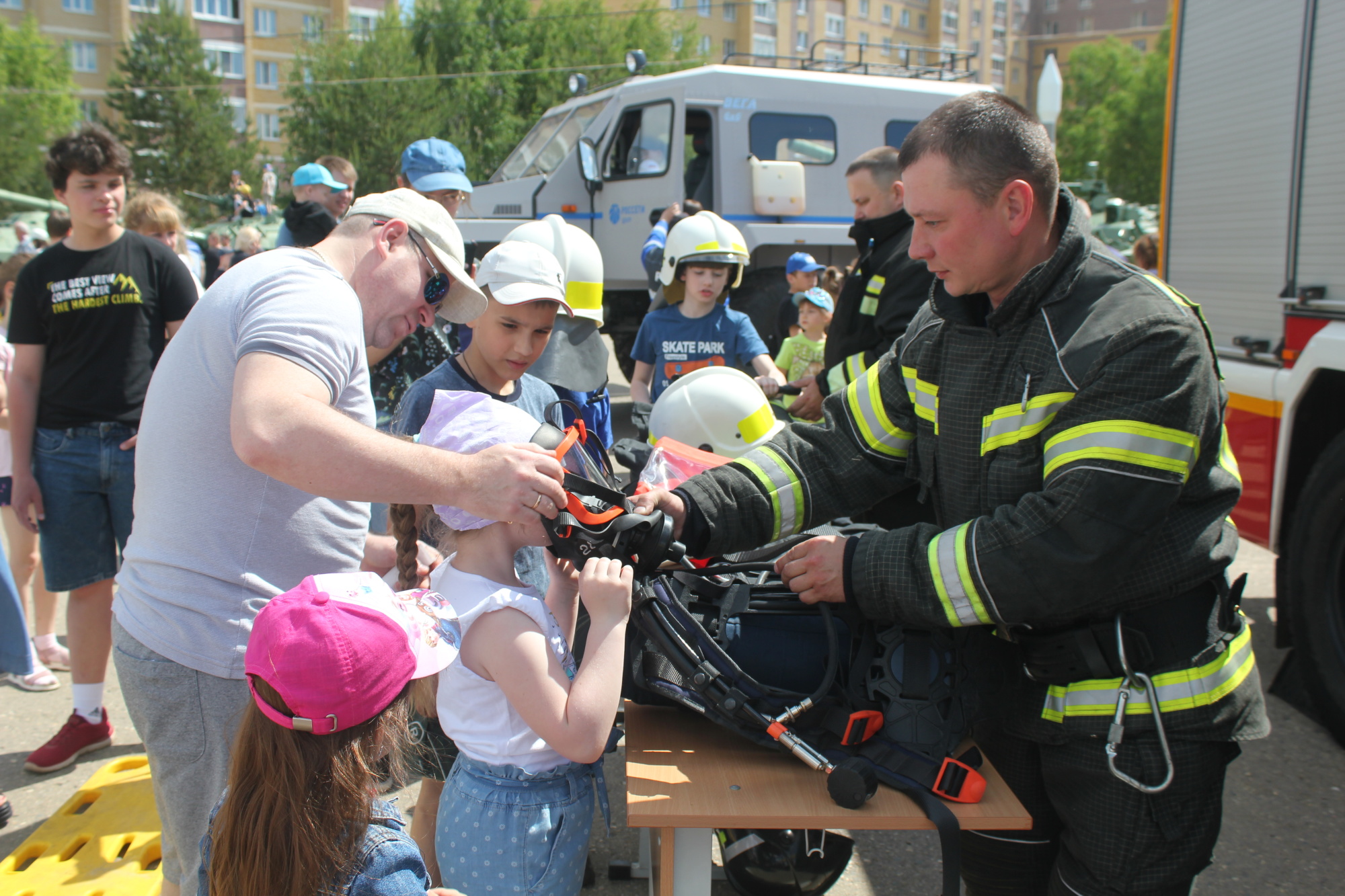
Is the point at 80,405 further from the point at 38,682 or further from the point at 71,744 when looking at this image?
the point at 38,682

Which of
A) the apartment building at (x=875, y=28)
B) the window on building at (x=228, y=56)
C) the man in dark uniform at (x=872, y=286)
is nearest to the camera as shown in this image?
the man in dark uniform at (x=872, y=286)

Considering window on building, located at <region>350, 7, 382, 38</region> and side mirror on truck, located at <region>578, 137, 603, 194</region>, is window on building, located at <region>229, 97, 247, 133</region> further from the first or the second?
side mirror on truck, located at <region>578, 137, 603, 194</region>

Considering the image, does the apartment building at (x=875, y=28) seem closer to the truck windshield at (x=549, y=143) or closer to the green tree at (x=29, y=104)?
the green tree at (x=29, y=104)

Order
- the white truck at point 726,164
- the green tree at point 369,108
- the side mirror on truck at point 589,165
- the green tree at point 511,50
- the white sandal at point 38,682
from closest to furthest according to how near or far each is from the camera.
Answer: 1. the white sandal at point 38,682
2. the white truck at point 726,164
3. the side mirror on truck at point 589,165
4. the green tree at point 369,108
5. the green tree at point 511,50

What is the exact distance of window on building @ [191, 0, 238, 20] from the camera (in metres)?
51.2

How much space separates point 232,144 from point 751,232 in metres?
46.9

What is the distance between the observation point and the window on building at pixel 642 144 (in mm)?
9500

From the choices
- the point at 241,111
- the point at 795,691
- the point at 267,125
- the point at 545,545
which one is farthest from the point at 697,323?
the point at 267,125

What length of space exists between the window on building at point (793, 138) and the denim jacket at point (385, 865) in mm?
8990

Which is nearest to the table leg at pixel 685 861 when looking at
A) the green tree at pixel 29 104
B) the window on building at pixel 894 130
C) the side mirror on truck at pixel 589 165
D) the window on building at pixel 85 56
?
the side mirror on truck at pixel 589 165

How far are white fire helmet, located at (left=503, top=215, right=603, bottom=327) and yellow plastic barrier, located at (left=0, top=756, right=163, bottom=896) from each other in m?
2.17

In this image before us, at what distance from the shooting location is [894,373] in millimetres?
2156

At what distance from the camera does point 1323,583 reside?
11.1 feet

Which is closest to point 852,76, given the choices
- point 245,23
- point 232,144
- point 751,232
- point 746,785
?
point 751,232
